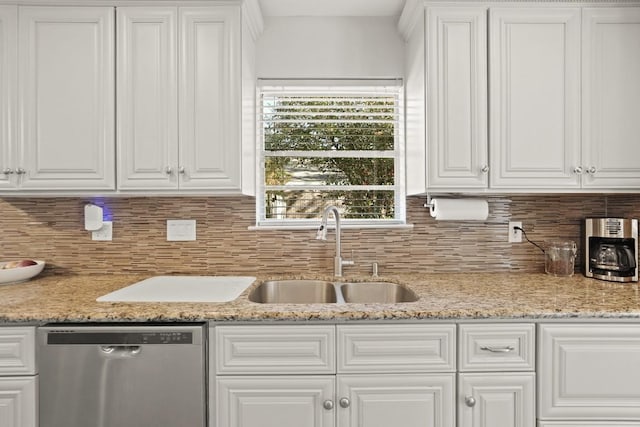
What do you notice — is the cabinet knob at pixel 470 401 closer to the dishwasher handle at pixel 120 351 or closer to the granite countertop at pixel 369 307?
the granite countertop at pixel 369 307

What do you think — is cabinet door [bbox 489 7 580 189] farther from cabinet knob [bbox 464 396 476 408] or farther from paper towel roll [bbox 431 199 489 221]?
cabinet knob [bbox 464 396 476 408]

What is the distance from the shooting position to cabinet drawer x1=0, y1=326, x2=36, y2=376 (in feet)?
4.48

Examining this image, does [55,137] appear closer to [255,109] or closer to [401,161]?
[255,109]

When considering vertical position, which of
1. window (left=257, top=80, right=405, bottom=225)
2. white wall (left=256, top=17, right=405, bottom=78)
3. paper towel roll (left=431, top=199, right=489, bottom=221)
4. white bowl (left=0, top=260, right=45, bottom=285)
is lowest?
white bowl (left=0, top=260, right=45, bottom=285)

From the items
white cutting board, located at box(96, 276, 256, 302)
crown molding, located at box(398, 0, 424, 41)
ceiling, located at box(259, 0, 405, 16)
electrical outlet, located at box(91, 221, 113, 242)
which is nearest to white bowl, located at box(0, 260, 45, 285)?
electrical outlet, located at box(91, 221, 113, 242)

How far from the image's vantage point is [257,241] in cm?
213

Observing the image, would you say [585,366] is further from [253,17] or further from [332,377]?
[253,17]

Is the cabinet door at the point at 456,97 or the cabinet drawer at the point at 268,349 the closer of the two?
the cabinet drawer at the point at 268,349

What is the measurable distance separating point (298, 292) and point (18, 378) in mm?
1163

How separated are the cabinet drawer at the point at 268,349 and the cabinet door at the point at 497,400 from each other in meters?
0.49

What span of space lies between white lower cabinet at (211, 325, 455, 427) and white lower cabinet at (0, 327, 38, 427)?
0.63 meters

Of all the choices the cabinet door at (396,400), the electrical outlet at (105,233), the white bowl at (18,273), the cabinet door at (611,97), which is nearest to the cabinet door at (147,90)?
the electrical outlet at (105,233)

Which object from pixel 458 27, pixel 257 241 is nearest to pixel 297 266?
pixel 257 241

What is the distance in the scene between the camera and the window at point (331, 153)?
7.24 feet
